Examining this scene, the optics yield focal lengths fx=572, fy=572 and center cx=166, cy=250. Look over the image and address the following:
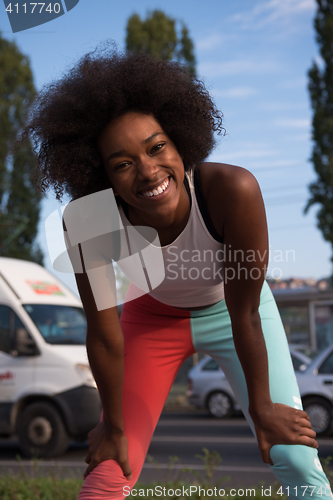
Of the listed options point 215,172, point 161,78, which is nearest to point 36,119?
point 161,78

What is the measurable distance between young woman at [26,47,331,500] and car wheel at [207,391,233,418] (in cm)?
987

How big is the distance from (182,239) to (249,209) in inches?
12.4

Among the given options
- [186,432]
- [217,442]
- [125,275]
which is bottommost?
[186,432]

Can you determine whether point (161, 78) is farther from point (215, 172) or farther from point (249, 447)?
point (249, 447)

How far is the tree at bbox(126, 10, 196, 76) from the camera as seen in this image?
21031 millimetres

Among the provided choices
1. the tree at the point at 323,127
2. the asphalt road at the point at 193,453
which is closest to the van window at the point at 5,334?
the asphalt road at the point at 193,453

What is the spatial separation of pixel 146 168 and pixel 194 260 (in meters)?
0.44

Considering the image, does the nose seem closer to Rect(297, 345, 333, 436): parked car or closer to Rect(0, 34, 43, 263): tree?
Rect(297, 345, 333, 436): parked car

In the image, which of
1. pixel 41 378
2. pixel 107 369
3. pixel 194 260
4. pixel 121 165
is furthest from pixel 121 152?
pixel 41 378

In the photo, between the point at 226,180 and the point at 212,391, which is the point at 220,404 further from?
the point at 226,180

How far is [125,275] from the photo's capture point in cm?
248

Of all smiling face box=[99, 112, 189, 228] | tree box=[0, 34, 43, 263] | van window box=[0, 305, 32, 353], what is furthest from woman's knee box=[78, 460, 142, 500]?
tree box=[0, 34, 43, 263]

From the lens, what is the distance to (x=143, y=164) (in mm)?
2021

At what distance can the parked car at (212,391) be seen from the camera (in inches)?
467
